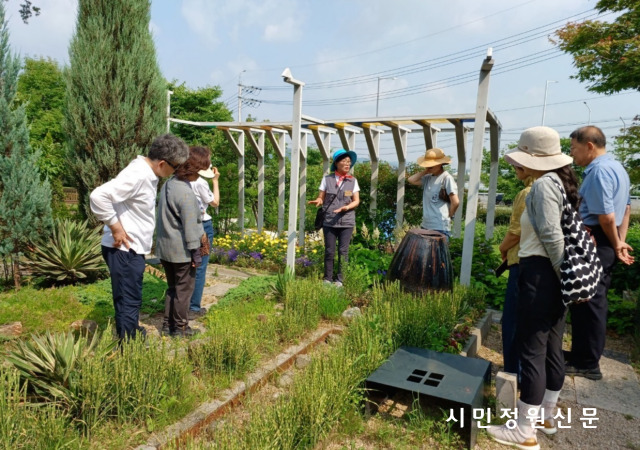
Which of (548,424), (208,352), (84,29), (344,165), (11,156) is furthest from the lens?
(84,29)

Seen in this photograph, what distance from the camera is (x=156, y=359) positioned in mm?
2549

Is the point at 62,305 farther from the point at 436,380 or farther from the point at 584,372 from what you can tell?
the point at 584,372

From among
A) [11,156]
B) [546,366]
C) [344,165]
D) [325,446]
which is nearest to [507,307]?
[546,366]

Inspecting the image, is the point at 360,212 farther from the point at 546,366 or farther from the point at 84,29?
the point at 546,366

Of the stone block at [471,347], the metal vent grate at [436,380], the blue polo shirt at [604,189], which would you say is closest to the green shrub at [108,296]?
the metal vent grate at [436,380]

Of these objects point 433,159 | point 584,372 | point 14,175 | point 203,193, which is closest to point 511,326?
point 584,372

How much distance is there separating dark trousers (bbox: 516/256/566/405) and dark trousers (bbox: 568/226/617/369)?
120 cm

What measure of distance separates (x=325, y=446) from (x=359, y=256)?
3630 mm

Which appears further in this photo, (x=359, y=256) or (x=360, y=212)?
(x=360, y=212)

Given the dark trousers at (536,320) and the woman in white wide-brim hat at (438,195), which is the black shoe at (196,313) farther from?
the dark trousers at (536,320)

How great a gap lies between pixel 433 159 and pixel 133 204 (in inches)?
131

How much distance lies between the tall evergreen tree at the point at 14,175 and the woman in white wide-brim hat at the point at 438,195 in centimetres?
455

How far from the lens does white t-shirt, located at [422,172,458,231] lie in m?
4.90

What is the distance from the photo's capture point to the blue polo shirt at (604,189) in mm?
3402
